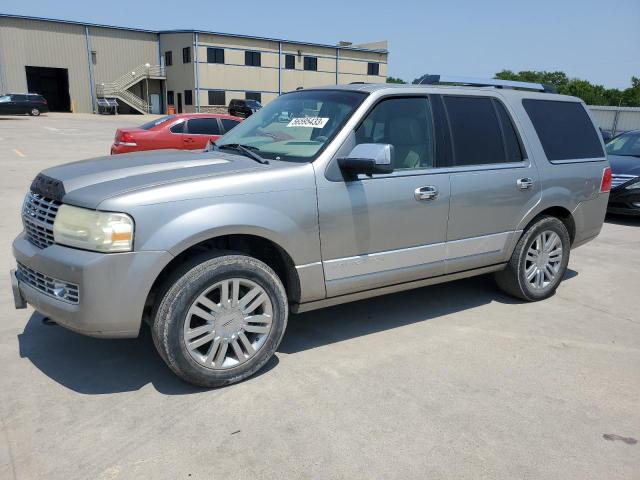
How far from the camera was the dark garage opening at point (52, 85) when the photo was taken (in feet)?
160

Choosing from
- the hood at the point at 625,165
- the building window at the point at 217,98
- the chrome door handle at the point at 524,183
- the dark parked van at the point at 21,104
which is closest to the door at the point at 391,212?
the chrome door handle at the point at 524,183

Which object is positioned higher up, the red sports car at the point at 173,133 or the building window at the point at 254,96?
the building window at the point at 254,96

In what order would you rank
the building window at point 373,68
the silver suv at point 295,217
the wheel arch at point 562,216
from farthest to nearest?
1. the building window at point 373,68
2. the wheel arch at point 562,216
3. the silver suv at point 295,217

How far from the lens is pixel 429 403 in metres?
3.28

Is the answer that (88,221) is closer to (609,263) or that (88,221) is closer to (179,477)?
(179,477)

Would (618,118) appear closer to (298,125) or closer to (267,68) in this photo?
(298,125)

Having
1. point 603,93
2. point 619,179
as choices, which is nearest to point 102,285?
point 619,179

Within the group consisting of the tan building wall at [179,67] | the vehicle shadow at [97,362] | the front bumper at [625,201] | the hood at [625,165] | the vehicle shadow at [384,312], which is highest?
the tan building wall at [179,67]

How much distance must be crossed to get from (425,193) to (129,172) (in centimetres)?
205

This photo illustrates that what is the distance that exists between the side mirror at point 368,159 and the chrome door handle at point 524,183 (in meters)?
1.56

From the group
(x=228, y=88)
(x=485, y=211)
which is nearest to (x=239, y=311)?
(x=485, y=211)

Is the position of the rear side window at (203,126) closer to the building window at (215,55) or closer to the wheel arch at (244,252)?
the wheel arch at (244,252)

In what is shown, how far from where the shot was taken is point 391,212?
3.85 m

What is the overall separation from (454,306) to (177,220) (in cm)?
287
